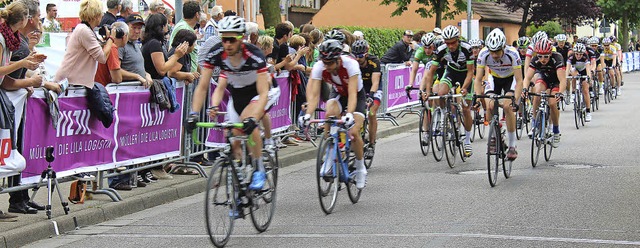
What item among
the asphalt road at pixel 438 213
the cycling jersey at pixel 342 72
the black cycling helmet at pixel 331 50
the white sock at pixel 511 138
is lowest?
the asphalt road at pixel 438 213

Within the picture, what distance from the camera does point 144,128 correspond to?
39.7ft

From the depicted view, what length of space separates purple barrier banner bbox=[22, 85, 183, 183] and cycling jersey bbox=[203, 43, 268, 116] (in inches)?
65.2

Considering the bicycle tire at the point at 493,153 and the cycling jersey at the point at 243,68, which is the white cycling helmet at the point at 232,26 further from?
the bicycle tire at the point at 493,153

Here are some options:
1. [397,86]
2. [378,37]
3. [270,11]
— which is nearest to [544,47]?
[397,86]

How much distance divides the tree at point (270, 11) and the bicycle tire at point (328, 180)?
21.1 meters

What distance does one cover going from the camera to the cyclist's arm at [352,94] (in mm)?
10984

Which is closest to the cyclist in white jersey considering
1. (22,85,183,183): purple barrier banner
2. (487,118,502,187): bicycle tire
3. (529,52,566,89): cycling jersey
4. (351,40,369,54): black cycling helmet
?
(487,118,502,187): bicycle tire

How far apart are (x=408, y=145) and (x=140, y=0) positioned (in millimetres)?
5594

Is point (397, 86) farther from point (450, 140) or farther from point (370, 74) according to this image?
point (370, 74)

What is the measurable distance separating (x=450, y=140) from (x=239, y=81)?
5.49m

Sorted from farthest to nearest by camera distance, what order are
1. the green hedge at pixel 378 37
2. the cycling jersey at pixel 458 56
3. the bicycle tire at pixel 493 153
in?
the green hedge at pixel 378 37 < the cycling jersey at pixel 458 56 < the bicycle tire at pixel 493 153

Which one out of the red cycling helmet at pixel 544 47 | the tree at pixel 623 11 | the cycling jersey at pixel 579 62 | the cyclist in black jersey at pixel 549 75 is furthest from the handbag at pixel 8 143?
the tree at pixel 623 11

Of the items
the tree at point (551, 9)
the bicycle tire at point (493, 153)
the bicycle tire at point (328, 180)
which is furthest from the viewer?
the tree at point (551, 9)

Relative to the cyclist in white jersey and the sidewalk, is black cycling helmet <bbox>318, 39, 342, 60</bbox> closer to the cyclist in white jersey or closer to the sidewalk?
the sidewalk
